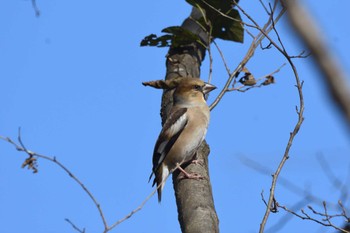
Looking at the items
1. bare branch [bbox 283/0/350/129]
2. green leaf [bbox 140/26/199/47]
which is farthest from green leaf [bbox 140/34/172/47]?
bare branch [bbox 283/0/350/129]

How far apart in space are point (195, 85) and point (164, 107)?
46cm

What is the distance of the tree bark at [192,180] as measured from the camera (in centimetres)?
401

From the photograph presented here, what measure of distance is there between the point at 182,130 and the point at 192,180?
921 millimetres

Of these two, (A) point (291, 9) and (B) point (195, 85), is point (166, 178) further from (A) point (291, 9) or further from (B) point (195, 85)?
(A) point (291, 9)

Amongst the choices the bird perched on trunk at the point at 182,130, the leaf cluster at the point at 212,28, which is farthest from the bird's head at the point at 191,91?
the leaf cluster at the point at 212,28

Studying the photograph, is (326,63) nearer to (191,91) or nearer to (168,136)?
(168,136)

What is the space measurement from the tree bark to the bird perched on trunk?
14cm

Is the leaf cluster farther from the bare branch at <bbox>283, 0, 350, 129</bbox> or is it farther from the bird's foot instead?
the bare branch at <bbox>283, 0, 350, 129</bbox>

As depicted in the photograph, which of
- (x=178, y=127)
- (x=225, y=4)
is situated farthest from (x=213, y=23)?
(x=178, y=127)

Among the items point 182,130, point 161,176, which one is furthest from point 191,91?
point 161,176

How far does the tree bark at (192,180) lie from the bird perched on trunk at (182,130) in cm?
14

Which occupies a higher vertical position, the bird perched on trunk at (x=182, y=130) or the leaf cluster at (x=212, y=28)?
the leaf cluster at (x=212, y=28)

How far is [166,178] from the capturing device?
5.12m

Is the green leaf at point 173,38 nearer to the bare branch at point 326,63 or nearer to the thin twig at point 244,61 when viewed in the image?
the thin twig at point 244,61
